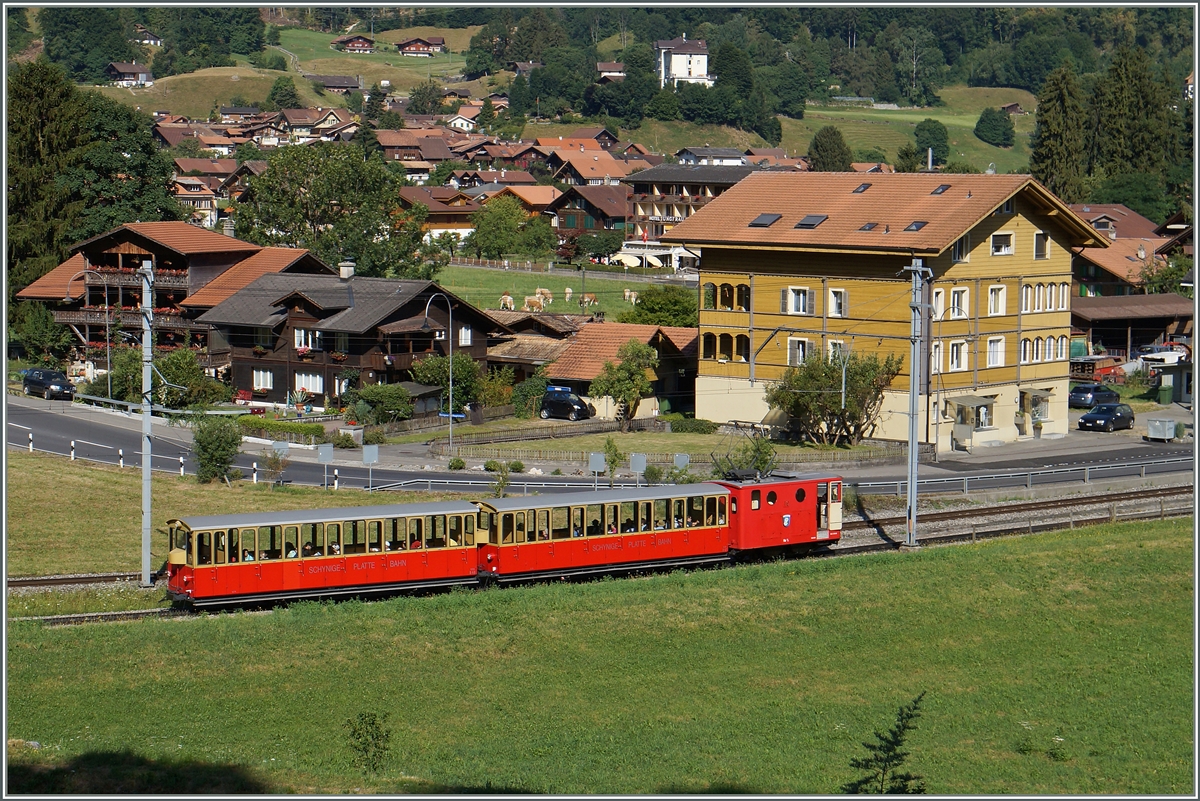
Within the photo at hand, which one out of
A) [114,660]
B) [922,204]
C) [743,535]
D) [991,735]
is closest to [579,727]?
[991,735]

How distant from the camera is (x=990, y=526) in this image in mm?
46188

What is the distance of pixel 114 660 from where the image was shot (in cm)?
3020

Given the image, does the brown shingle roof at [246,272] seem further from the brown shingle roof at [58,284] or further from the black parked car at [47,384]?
the black parked car at [47,384]

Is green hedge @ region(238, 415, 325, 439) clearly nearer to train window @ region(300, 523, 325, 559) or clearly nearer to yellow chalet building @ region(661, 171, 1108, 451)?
yellow chalet building @ region(661, 171, 1108, 451)

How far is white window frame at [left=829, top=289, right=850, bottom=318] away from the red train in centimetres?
2497

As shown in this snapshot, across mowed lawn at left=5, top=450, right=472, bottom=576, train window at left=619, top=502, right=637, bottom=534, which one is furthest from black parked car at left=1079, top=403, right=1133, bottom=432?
train window at left=619, top=502, right=637, bottom=534

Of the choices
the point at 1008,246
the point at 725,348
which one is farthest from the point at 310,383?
the point at 1008,246

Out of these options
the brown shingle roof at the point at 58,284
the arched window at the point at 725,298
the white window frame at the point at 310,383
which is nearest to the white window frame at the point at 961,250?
the arched window at the point at 725,298

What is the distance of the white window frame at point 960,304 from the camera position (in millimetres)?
63844

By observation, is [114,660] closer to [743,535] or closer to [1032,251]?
[743,535]

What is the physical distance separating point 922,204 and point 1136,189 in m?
86.3

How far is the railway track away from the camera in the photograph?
3847cm

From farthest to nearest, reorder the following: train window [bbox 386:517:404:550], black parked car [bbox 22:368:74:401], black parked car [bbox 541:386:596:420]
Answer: black parked car [bbox 22:368:74:401]
black parked car [bbox 541:386:596:420]
train window [bbox 386:517:404:550]

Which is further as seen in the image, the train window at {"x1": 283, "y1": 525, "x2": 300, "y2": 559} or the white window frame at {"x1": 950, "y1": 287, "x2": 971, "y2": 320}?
the white window frame at {"x1": 950, "y1": 287, "x2": 971, "y2": 320}
